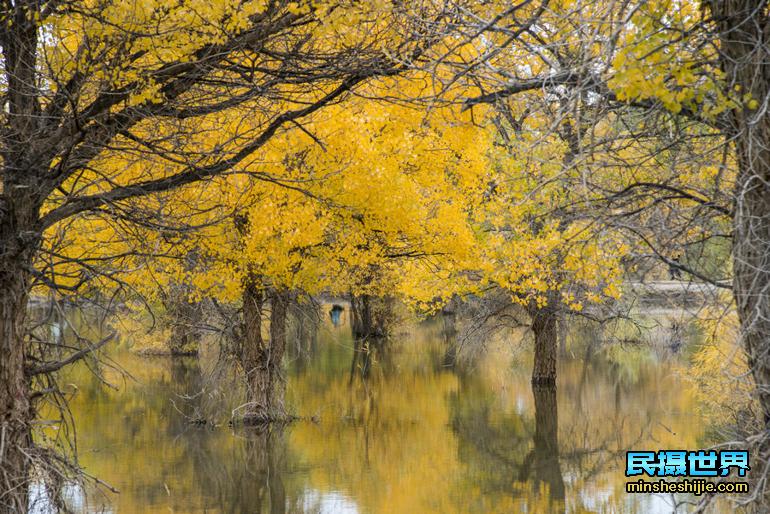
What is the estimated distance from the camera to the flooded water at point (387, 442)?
42.7 feet

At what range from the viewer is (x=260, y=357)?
1684cm

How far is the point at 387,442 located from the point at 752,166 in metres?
12.2

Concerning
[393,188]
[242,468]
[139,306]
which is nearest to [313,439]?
[242,468]

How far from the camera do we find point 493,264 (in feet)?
57.8

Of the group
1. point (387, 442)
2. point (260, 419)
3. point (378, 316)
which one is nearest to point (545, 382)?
point (387, 442)

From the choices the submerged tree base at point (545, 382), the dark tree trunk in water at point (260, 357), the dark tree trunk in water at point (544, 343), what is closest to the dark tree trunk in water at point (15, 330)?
the dark tree trunk in water at point (260, 357)

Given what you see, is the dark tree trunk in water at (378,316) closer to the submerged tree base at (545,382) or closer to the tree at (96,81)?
the submerged tree base at (545,382)

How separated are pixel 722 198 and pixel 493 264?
36.9ft

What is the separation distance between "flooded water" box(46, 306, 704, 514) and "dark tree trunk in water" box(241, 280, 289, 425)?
43 centimetres

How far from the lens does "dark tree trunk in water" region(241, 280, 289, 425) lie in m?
16.8

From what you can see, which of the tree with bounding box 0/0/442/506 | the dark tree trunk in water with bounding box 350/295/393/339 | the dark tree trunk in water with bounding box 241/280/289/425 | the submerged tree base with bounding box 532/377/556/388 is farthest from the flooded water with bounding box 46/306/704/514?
the dark tree trunk in water with bounding box 350/295/393/339

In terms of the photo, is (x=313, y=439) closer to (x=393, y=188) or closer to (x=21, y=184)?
(x=393, y=188)

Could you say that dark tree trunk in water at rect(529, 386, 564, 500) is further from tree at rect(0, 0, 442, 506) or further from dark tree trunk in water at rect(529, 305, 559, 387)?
tree at rect(0, 0, 442, 506)

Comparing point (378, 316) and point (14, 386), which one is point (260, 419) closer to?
point (14, 386)
